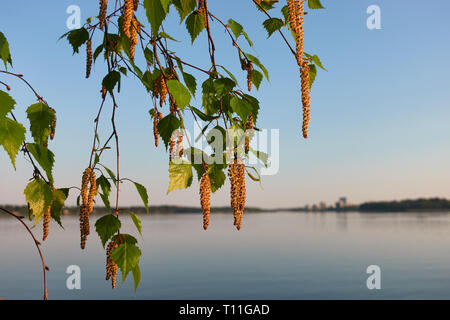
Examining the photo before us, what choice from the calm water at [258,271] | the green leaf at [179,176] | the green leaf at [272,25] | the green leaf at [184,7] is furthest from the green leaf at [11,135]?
the calm water at [258,271]

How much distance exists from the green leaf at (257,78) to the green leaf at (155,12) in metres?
0.84

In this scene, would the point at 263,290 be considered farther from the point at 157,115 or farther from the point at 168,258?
the point at 157,115

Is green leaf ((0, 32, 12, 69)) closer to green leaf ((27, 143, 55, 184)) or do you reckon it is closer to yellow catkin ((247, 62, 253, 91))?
green leaf ((27, 143, 55, 184))

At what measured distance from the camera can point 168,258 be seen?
3975 cm

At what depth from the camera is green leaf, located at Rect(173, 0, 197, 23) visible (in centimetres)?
184

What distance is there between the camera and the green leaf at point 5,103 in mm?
1551

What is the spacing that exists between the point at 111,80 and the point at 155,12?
3.31 feet

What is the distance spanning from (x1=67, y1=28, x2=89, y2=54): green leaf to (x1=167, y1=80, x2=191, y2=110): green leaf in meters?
1.03

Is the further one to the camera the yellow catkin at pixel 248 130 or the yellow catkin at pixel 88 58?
the yellow catkin at pixel 88 58

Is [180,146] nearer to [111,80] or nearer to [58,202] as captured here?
[111,80]

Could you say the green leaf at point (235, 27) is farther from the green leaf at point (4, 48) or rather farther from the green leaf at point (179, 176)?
the green leaf at point (4, 48)

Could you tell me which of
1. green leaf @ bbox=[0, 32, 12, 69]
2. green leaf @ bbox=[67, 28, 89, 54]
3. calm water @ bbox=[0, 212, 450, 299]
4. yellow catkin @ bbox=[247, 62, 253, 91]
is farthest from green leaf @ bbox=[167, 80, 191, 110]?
calm water @ bbox=[0, 212, 450, 299]
